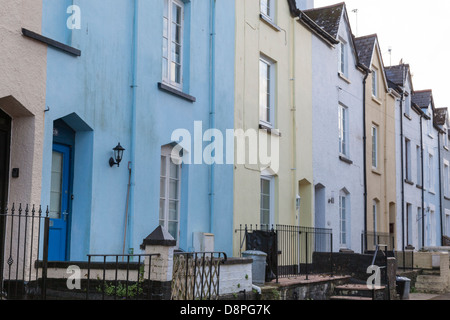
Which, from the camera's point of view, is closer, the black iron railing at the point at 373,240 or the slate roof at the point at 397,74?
the black iron railing at the point at 373,240

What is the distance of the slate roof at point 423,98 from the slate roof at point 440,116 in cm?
246

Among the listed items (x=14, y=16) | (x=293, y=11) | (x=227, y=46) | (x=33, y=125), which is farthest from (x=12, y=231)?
(x=293, y=11)

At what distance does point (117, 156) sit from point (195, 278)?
105 inches

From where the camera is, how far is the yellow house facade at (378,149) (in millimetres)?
23812

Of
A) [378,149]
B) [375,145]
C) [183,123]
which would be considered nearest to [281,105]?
[183,123]

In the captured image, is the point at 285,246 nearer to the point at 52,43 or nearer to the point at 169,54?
the point at 169,54

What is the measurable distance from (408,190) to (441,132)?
27.2 feet

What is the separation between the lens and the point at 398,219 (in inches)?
1076

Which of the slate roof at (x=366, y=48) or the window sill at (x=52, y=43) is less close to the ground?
the slate roof at (x=366, y=48)

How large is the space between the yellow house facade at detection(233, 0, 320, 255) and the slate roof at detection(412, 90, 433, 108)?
16175mm

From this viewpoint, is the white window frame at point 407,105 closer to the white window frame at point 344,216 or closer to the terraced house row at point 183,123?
the terraced house row at point 183,123

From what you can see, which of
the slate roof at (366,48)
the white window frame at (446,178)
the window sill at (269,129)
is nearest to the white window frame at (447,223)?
the white window frame at (446,178)

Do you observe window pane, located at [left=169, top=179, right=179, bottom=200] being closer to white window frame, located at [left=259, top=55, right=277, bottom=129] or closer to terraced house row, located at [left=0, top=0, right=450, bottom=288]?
terraced house row, located at [left=0, top=0, right=450, bottom=288]

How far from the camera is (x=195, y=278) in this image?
9.66 meters
